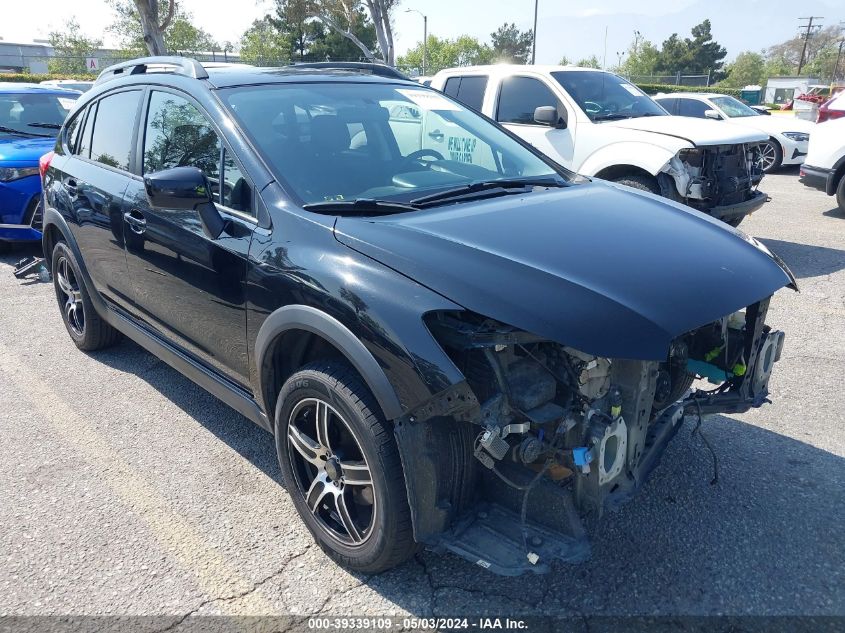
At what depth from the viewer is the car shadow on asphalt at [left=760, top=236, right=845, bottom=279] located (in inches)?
270

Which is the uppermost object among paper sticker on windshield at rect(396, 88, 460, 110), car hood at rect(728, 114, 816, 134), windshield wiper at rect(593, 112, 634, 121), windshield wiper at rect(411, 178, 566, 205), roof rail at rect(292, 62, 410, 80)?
roof rail at rect(292, 62, 410, 80)

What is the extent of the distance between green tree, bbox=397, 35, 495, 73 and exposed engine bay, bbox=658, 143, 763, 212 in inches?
3199

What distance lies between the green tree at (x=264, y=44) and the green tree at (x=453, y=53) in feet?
102

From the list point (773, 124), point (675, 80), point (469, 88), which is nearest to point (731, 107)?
point (773, 124)

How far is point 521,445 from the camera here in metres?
2.24

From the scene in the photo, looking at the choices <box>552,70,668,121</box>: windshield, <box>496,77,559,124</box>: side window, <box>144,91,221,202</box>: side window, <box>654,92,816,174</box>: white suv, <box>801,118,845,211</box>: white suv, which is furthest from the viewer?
<box>654,92,816,174</box>: white suv

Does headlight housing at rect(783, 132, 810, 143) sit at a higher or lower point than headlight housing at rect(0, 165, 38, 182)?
lower

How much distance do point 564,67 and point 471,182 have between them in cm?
540

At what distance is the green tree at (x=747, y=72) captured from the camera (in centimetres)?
7656

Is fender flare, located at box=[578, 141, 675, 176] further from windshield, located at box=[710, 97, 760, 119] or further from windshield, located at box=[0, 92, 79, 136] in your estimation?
windshield, located at box=[710, 97, 760, 119]

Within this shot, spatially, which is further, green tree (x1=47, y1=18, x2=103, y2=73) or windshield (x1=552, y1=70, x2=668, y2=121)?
green tree (x1=47, y1=18, x2=103, y2=73)

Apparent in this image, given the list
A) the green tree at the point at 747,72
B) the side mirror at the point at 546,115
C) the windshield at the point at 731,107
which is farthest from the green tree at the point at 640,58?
the side mirror at the point at 546,115

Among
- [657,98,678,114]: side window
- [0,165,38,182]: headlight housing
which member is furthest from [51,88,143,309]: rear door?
[657,98,678,114]: side window

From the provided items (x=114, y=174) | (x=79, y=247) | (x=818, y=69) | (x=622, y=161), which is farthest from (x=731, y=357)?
(x=818, y=69)
